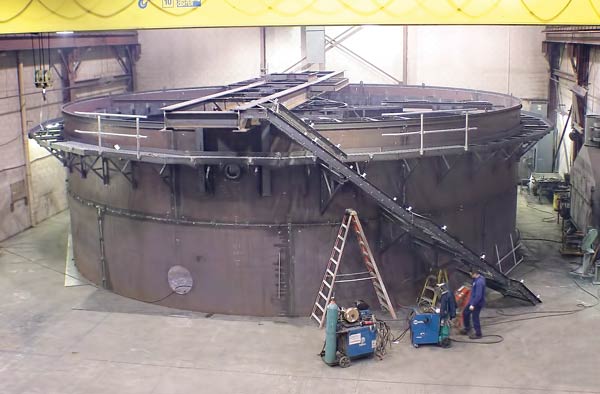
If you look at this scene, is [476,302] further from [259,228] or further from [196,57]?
[196,57]

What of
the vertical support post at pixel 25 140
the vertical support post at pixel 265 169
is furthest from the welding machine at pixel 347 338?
the vertical support post at pixel 25 140

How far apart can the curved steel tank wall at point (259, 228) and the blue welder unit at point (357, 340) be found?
2119 millimetres

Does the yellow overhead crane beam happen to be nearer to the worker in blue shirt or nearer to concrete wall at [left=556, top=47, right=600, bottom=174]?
the worker in blue shirt

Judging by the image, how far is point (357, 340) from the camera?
1252cm

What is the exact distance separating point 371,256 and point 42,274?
8379 millimetres

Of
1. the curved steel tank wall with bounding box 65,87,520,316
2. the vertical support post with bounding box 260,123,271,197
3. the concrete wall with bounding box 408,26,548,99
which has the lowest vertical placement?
the curved steel tank wall with bounding box 65,87,520,316

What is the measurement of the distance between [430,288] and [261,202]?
374 centimetres

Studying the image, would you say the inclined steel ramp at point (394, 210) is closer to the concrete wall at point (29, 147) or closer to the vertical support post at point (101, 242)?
the vertical support post at point (101, 242)

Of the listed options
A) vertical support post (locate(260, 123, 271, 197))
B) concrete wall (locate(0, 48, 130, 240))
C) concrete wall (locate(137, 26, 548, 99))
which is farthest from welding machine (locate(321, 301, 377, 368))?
concrete wall (locate(137, 26, 548, 99))

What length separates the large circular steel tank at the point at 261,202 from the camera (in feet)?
46.9

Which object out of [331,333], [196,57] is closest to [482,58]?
[196,57]

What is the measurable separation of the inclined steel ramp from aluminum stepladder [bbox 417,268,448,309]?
41 centimetres

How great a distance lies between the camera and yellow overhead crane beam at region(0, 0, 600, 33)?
13289 mm

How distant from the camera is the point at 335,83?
1983 centimetres
